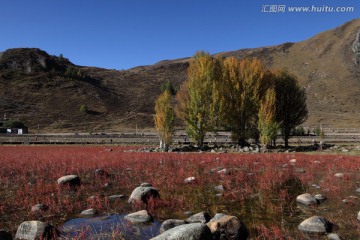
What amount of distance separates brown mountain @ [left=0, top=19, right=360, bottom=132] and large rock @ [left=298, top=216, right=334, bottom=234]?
76319 millimetres

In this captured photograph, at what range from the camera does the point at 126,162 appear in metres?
19.9

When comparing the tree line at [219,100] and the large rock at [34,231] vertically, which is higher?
the tree line at [219,100]

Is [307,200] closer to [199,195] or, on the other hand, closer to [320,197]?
[320,197]

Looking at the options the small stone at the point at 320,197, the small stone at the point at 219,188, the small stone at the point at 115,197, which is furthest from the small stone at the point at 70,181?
the small stone at the point at 320,197

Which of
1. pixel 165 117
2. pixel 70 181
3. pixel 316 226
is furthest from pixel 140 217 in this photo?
pixel 165 117

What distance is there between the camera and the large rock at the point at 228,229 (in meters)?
6.28

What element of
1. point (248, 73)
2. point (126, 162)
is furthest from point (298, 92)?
point (126, 162)

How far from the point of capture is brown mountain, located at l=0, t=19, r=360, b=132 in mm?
87250

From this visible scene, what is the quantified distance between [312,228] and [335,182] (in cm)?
671

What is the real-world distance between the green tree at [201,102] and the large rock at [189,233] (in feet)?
91.1

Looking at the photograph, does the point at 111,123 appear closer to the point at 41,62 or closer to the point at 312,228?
the point at 41,62

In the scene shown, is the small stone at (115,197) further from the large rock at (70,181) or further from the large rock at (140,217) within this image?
the large rock at (70,181)

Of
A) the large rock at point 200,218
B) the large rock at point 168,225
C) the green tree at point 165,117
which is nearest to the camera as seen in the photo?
the large rock at point 168,225

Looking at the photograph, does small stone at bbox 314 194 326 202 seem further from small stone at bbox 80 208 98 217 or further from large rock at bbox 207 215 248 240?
small stone at bbox 80 208 98 217
